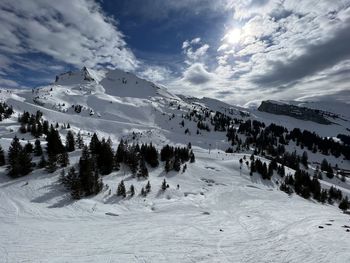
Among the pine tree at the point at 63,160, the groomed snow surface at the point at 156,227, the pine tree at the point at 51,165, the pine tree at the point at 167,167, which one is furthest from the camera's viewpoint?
the pine tree at the point at 167,167

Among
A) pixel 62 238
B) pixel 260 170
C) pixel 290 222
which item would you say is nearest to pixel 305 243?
pixel 290 222

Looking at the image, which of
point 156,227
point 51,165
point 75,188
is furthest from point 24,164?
point 156,227

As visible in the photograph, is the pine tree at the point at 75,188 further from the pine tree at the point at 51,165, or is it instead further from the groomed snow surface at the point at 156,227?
the pine tree at the point at 51,165

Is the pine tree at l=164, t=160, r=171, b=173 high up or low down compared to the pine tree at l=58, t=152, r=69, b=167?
down

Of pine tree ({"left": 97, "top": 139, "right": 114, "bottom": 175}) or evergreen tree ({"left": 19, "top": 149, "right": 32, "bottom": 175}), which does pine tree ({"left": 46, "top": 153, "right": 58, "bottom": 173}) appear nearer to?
evergreen tree ({"left": 19, "top": 149, "right": 32, "bottom": 175})

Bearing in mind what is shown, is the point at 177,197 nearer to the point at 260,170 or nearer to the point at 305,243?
the point at 305,243

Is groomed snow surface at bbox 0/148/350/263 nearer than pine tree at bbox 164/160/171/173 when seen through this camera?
Yes

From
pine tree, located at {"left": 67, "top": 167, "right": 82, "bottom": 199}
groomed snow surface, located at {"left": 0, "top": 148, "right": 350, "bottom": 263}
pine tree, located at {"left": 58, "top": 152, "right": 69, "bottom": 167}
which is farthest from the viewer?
pine tree, located at {"left": 58, "top": 152, "right": 69, "bottom": 167}

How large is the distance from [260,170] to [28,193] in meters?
92.5


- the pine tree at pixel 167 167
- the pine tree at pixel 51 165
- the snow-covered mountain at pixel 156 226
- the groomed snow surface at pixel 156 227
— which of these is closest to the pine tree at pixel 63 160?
the pine tree at pixel 51 165

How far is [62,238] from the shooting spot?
35250mm

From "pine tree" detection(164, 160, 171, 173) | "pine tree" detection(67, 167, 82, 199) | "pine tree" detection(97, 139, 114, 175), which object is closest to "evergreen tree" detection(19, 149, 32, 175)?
"pine tree" detection(67, 167, 82, 199)

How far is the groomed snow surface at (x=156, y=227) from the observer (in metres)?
30.5

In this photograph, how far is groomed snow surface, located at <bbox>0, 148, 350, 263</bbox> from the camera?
30531mm
